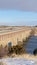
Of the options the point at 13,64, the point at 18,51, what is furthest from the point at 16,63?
the point at 18,51

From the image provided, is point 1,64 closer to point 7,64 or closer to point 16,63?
point 7,64

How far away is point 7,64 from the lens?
7.67 m

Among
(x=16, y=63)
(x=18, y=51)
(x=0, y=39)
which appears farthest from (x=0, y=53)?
(x=0, y=39)

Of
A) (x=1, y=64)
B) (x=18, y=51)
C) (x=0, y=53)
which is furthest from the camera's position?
(x=18, y=51)

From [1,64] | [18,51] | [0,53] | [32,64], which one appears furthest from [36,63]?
[18,51]

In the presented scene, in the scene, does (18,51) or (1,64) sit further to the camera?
(18,51)

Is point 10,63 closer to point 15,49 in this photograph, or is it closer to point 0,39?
point 15,49

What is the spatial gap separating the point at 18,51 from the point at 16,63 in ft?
13.4

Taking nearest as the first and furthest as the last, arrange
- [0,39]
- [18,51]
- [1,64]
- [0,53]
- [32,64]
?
[1,64] → [32,64] → [0,53] → [18,51] → [0,39]

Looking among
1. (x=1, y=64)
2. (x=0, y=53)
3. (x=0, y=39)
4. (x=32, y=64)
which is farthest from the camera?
(x=0, y=39)

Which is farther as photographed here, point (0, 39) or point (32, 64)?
point (0, 39)

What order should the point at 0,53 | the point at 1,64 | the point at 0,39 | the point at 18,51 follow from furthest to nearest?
the point at 0,39 < the point at 18,51 < the point at 0,53 < the point at 1,64

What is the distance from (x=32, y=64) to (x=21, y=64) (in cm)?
43

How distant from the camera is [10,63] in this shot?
7.99 m
